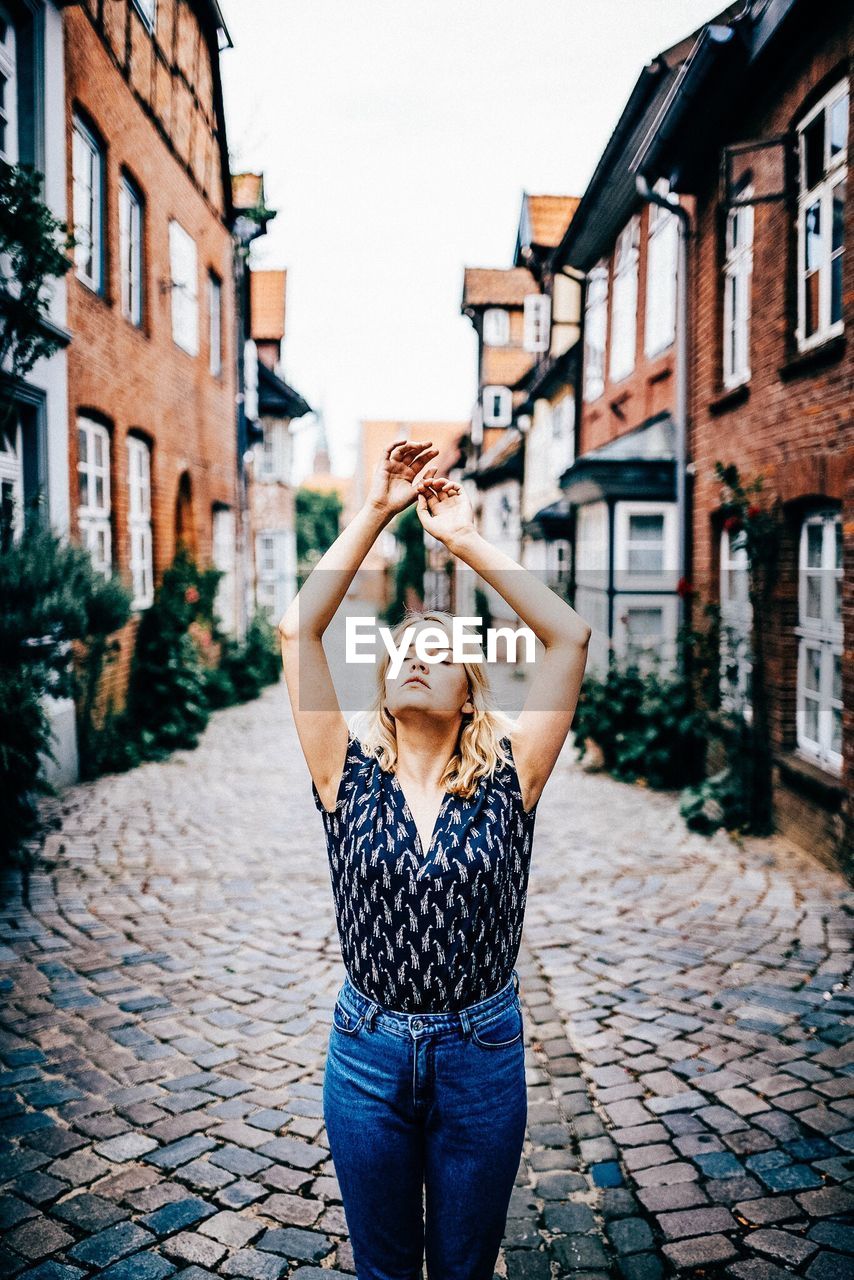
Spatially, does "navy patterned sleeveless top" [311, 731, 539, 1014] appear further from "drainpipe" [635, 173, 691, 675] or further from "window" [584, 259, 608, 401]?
"window" [584, 259, 608, 401]

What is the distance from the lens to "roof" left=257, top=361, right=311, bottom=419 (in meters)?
22.0

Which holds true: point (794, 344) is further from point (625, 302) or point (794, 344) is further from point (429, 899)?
point (429, 899)

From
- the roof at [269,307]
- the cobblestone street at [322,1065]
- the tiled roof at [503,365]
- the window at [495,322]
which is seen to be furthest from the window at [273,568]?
the cobblestone street at [322,1065]

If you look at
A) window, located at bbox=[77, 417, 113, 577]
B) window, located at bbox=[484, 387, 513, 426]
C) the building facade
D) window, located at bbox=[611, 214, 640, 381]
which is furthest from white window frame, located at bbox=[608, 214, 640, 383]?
window, located at bbox=[484, 387, 513, 426]

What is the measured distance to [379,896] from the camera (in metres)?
1.94

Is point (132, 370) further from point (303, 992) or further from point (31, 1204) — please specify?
point (31, 1204)

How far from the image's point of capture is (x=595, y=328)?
14.9 meters

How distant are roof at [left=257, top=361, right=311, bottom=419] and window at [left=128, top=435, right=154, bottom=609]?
10.1 m

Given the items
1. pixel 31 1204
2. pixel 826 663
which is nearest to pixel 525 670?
pixel 826 663

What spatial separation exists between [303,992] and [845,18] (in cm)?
686

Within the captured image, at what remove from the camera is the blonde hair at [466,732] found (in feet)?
6.70

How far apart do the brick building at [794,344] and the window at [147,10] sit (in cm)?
626

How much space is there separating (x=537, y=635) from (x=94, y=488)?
929 centimetres

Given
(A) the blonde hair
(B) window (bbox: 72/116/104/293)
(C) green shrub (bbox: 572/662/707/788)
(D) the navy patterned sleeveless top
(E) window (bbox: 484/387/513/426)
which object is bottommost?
(C) green shrub (bbox: 572/662/707/788)
